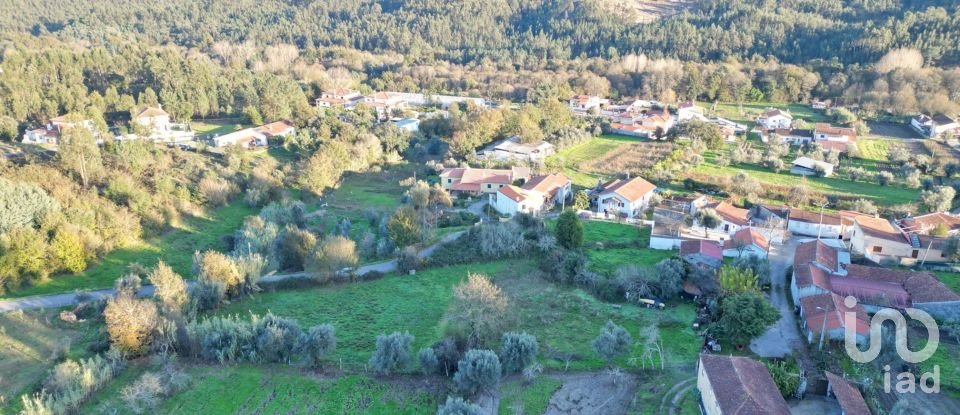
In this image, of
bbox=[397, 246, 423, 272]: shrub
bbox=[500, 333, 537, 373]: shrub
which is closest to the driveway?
bbox=[500, 333, 537, 373]: shrub

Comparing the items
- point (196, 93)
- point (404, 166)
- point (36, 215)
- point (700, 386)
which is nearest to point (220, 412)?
point (700, 386)

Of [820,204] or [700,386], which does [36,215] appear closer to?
[700,386]

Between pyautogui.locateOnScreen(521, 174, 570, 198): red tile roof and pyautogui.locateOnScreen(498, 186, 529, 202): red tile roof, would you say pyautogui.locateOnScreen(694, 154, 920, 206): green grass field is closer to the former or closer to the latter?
pyautogui.locateOnScreen(521, 174, 570, 198): red tile roof

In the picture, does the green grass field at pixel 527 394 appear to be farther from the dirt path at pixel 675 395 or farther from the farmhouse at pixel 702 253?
the farmhouse at pixel 702 253

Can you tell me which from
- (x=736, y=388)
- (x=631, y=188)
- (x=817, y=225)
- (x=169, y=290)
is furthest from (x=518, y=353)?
(x=817, y=225)

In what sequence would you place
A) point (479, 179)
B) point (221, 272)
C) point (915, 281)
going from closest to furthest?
point (915, 281) < point (221, 272) < point (479, 179)

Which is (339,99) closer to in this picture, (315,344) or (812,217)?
(812,217)
